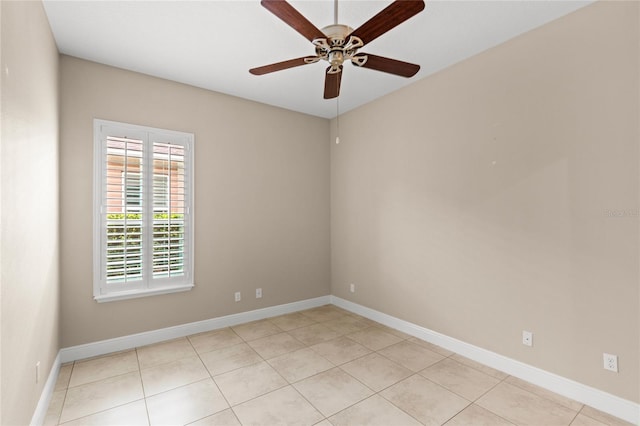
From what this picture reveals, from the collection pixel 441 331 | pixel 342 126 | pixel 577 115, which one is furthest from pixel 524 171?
pixel 342 126

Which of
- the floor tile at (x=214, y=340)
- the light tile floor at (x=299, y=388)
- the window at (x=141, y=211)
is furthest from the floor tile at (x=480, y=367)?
the window at (x=141, y=211)

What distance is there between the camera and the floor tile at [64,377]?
2.56 meters

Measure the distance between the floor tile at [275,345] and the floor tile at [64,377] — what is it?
1593mm

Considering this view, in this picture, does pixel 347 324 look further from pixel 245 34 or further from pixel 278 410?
pixel 245 34

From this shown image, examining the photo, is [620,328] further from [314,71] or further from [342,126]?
[342,126]

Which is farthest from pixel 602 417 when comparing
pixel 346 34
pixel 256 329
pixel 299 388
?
pixel 256 329

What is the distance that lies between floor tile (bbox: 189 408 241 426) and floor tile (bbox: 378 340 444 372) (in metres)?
1.59

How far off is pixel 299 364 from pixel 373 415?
3.10 feet

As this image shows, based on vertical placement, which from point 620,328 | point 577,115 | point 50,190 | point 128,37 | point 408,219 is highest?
point 128,37

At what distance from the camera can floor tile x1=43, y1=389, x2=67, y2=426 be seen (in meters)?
2.14

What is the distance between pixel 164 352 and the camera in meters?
3.20

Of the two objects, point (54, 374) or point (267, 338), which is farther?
point (267, 338)

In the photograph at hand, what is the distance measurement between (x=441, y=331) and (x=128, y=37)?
163 inches

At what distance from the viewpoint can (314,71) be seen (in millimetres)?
3305
